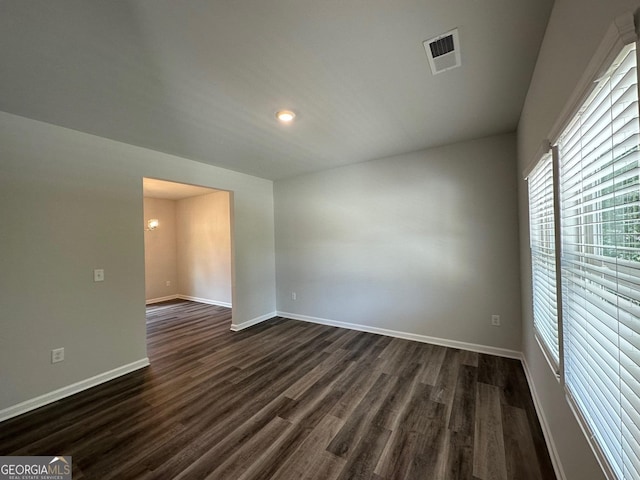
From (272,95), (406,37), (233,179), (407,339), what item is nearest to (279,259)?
(233,179)

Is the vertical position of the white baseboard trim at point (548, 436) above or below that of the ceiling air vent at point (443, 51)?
below

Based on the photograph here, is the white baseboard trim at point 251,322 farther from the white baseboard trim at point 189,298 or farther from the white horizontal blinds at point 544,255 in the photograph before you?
the white horizontal blinds at point 544,255

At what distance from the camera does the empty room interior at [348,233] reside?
1062mm

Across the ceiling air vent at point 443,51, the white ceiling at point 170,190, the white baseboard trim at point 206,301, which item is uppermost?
the white ceiling at point 170,190

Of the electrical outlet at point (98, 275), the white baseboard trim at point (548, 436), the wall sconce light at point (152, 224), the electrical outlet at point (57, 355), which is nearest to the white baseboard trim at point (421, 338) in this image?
the white baseboard trim at point (548, 436)

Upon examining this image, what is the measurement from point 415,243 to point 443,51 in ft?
7.44

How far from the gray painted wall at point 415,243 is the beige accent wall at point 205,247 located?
1.93 metres

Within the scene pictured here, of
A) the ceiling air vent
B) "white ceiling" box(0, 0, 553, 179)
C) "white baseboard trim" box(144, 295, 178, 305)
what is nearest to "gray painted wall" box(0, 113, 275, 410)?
"white ceiling" box(0, 0, 553, 179)

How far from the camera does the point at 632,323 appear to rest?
2.30 feet

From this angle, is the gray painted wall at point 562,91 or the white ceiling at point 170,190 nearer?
the gray painted wall at point 562,91

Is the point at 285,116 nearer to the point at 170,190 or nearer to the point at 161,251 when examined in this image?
the point at 170,190

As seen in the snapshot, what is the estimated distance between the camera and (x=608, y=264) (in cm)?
87

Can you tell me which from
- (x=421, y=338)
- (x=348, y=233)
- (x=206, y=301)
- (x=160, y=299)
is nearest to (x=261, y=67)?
(x=348, y=233)

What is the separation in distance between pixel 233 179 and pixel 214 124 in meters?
1.65
